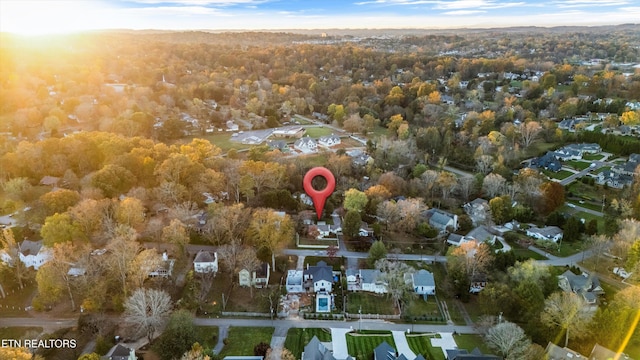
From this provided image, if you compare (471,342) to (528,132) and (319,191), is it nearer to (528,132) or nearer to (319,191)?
(319,191)

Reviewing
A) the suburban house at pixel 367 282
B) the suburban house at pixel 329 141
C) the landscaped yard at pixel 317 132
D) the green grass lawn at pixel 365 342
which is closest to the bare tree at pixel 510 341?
the green grass lawn at pixel 365 342

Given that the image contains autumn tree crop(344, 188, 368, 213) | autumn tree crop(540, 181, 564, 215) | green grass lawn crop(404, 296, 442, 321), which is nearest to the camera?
green grass lawn crop(404, 296, 442, 321)

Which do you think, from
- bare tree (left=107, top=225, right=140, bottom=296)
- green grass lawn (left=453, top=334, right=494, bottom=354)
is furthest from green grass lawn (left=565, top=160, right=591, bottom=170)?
bare tree (left=107, top=225, right=140, bottom=296)

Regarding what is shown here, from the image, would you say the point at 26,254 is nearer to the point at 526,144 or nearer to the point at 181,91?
the point at 181,91

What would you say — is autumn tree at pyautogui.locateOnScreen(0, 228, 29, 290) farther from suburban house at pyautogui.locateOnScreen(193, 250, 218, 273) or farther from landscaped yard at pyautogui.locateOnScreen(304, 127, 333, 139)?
landscaped yard at pyautogui.locateOnScreen(304, 127, 333, 139)

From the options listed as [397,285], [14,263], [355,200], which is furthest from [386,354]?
[14,263]

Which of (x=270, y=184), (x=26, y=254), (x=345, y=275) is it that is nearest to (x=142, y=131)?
(x=270, y=184)
